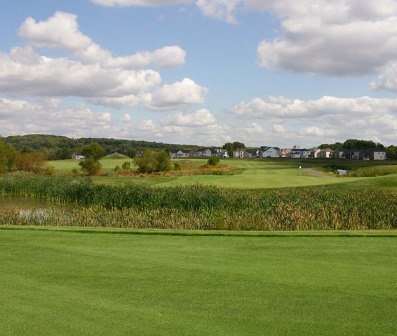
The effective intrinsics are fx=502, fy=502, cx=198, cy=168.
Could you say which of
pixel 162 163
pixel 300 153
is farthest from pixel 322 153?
pixel 162 163

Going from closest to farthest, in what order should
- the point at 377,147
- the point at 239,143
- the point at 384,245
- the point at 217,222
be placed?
1. the point at 384,245
2. the point at 217,222
3. the point at 377,147
4. the point at 239,143

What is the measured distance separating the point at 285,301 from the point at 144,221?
453 inches

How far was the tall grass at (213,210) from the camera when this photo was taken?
16234 millimetres

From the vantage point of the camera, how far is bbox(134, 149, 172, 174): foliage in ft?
196

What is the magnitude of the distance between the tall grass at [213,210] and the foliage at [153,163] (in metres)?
24.7

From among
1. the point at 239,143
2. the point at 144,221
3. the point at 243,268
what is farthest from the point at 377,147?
the point at 243,268

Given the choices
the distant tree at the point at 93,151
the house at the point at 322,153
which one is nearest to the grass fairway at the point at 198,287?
the distant tree at the point at 93,151

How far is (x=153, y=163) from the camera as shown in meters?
59.6

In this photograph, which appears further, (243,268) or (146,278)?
(243,268)

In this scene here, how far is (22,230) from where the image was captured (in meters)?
12.2

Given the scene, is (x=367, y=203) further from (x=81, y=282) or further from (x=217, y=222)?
(x=81, y=282)

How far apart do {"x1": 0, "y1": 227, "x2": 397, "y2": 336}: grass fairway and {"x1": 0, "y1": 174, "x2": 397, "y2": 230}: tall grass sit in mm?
5953

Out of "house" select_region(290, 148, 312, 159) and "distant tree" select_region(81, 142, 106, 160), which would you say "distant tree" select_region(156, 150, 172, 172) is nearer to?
"distant tree" select_region(81, 142, 106, 160)

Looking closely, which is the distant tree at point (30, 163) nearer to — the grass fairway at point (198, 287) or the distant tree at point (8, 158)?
the distant tree at point (8, 158)
